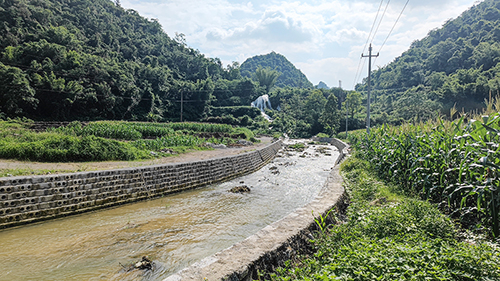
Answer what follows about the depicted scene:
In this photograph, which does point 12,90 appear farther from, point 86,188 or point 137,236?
point 137,236

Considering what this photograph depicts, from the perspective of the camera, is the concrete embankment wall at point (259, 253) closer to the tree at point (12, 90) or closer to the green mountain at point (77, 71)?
the green mountain at point (77, 71)

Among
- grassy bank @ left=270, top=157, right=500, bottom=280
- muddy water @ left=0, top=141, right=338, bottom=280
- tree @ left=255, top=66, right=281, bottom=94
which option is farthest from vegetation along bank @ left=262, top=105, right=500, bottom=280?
tree @ left=255, top=66, right=281, bottom=94

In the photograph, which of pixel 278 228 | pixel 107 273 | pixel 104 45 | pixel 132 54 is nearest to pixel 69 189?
pixel 107 273

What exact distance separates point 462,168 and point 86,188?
34.0ft

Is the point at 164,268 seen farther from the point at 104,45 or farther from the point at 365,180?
the point at 104,45

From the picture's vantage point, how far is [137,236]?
715 centimetres

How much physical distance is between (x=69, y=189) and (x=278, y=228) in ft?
24.3

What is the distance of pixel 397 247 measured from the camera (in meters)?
3.12

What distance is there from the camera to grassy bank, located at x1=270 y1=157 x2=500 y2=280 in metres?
2.67

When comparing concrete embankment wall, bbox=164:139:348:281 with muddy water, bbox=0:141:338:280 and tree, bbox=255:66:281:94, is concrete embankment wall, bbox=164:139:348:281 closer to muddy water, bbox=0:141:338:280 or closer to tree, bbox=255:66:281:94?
muddy water, bbox=0:141:338:280

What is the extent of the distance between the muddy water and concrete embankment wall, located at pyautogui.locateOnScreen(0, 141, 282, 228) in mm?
380

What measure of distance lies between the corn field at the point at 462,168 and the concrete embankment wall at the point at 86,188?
886 centimetres

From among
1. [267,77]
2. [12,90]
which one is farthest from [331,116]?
[267,77]

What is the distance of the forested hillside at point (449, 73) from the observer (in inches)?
1891
